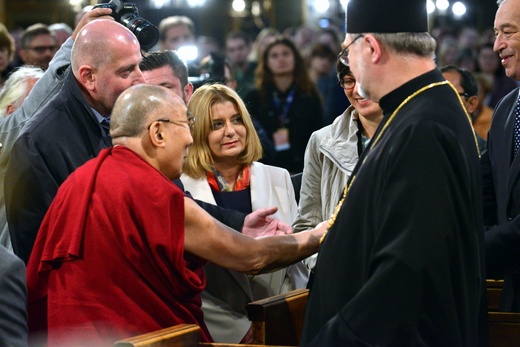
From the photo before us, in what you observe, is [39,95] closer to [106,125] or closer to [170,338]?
[106,125]

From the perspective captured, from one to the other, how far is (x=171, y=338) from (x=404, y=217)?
853 mm

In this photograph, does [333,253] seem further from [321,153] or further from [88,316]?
[321,153]

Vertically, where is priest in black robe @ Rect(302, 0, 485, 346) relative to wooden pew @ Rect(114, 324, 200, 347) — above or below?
above

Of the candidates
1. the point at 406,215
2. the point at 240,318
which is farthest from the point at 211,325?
the point at 406,215

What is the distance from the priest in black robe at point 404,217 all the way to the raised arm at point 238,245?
0.48 m

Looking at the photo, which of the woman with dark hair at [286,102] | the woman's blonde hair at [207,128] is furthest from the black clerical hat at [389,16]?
the woman with dark hair at [286,102]

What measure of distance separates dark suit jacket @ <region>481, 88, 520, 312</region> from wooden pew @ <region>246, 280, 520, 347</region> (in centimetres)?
30

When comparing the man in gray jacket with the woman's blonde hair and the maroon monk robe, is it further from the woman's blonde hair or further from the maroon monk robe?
the maroon monk robe

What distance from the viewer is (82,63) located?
12.7 feet

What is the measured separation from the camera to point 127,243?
2896mm

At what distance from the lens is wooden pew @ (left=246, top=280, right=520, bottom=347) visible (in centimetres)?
317

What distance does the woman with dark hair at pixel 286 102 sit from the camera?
7055 mm

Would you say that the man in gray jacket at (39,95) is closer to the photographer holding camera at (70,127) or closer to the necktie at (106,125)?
the photographer holding camera at (70,127)

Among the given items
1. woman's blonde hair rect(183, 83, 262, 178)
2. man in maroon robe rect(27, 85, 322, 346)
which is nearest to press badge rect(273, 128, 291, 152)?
woman's blonde hair rect(183, 83, 262, 178)
